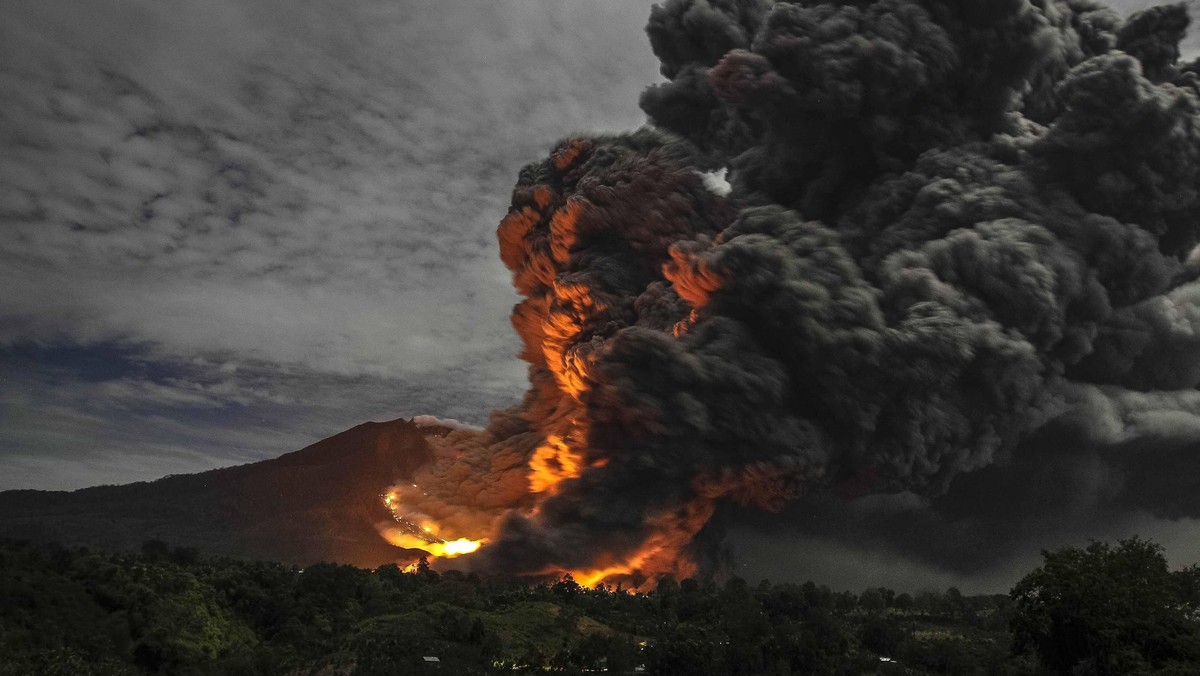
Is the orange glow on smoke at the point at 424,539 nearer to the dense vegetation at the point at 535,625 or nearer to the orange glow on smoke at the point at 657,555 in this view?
the dense vegetation at the point at 535,625

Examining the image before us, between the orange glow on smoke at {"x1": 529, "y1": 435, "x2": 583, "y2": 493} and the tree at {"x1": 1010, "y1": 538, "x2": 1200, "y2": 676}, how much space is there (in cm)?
2989

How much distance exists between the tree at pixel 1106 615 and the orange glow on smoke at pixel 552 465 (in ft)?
98.1

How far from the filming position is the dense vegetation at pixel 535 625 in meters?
32.9

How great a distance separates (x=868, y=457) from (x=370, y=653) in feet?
101

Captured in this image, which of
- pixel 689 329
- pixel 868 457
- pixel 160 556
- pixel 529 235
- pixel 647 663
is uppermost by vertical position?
pixel 529 235

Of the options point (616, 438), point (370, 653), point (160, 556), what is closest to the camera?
point (370, 653)

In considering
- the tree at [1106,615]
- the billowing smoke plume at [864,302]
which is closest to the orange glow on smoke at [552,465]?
the billowing smoke plume at [864,302]

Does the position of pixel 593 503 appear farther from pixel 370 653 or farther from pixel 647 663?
pixel 370 653

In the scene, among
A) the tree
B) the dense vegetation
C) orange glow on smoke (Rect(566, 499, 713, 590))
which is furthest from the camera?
orange glow on smoke (Rect(566, 499, 713, 590))


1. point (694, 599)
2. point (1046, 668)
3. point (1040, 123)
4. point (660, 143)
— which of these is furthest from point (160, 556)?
point (1040, 123)

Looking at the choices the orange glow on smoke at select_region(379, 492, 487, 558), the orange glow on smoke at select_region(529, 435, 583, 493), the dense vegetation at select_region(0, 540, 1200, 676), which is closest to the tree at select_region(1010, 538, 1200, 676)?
the dense vegetation at select_region(0, 540, 1200, 676)

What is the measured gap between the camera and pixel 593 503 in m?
55.3

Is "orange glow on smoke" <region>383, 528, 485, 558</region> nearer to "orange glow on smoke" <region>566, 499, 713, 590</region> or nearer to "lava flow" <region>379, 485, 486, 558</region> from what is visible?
"lava flow" <region>379, 485, 486, 558</region>

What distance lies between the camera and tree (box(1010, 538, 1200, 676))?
31000mm
